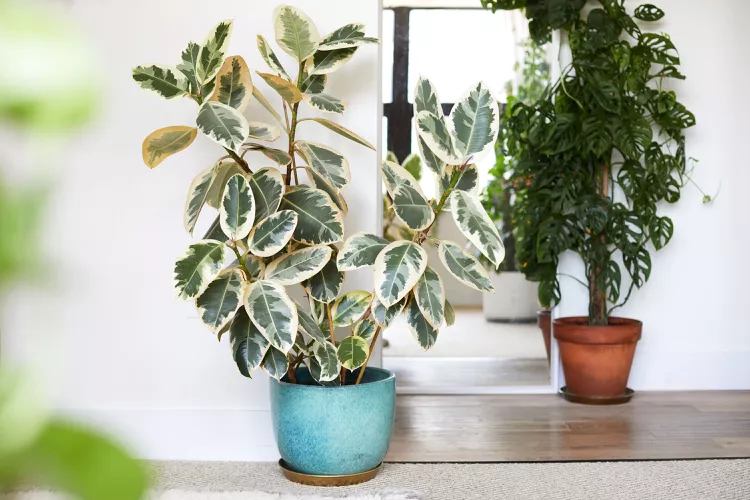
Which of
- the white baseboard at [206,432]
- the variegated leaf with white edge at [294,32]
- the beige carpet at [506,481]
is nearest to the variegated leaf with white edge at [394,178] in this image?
the variegated leaf with white edge at [294,32]

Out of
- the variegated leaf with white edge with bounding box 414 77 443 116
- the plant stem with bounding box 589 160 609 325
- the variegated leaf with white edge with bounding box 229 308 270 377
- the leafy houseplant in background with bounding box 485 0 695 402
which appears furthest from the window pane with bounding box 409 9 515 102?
the variegated leaf with white edge with bounding box 229 308 270 377

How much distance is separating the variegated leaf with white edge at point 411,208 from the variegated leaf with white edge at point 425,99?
0.19 meters

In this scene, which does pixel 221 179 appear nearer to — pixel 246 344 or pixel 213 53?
pixel 213 53

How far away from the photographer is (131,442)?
0.41ft

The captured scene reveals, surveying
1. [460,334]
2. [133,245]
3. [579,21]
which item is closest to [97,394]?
[133,245]

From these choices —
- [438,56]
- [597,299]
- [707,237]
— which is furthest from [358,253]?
[707,237]

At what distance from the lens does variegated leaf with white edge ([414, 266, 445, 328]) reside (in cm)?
187

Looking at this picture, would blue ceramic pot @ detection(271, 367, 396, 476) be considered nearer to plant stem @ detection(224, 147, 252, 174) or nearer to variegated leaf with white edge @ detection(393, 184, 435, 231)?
variegated leaf with white edge @ detection(393, 184, 435, 231)

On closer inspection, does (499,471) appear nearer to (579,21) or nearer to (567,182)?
(567,182)

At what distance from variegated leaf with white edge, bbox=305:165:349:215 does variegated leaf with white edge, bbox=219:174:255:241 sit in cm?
23

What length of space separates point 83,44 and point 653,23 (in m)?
3.57

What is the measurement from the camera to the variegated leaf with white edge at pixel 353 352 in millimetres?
1962

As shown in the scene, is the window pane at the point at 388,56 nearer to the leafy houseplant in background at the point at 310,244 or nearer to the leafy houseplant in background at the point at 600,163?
the leafy houseplant in background at the point at 600,163

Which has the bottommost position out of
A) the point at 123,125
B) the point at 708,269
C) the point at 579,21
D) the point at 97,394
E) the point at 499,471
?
the point at 499,471
